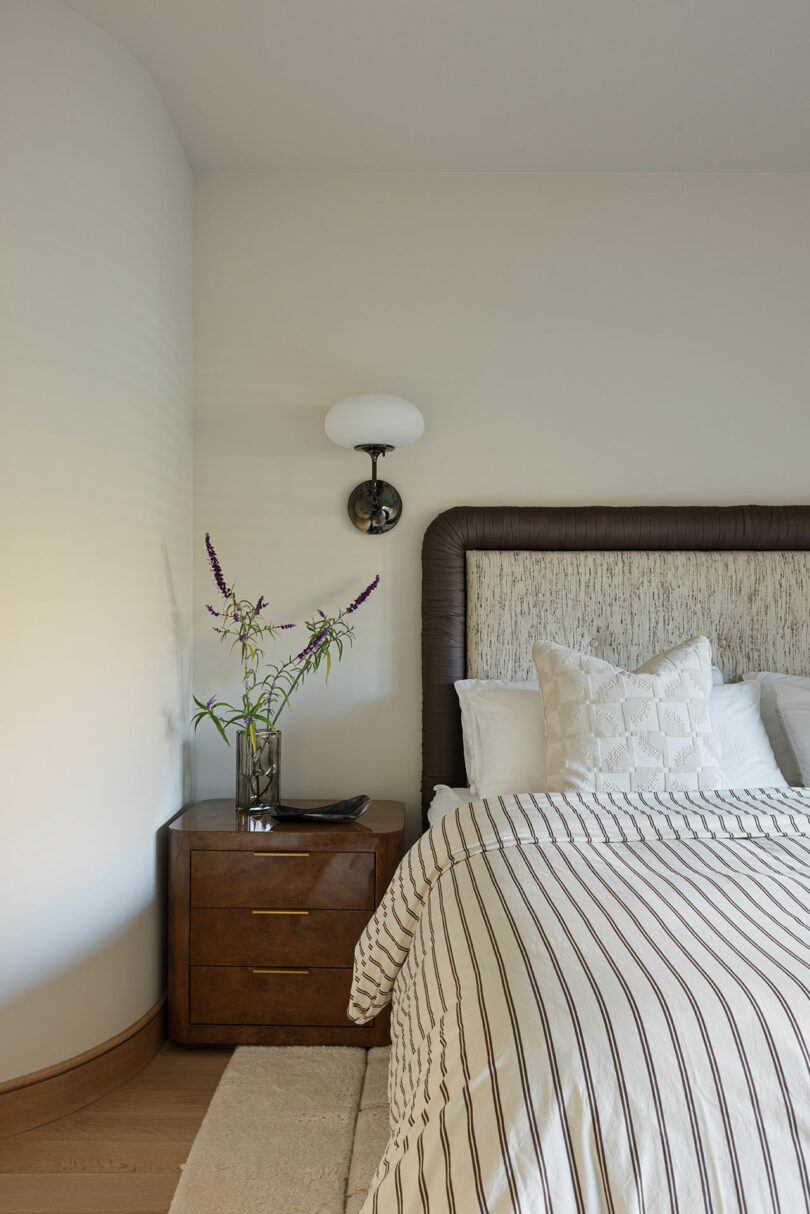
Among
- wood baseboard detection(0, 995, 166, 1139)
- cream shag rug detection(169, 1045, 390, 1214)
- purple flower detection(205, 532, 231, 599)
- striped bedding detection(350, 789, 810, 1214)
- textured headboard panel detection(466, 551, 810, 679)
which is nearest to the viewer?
striped bedding detection(350, 789, 810, 1214)

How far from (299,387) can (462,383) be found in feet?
1.74

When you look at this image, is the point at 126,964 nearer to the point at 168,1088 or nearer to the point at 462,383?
the point at 168,1088

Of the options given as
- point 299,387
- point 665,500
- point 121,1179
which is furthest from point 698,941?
point 299,387

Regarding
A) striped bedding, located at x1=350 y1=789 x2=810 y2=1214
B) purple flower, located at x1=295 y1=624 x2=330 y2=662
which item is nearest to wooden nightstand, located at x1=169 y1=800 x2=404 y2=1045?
purple flower, located at x1=295 y1=624 x2=330 y2=662

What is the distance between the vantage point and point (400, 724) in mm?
2922

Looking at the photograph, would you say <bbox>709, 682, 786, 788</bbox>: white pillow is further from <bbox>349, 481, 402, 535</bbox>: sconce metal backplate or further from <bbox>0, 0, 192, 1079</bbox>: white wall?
<bbox>0, 0, 192, 1079</bbox>: white wall

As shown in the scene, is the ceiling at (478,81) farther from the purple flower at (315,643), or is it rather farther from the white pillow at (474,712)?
the white pillow at (474,712)

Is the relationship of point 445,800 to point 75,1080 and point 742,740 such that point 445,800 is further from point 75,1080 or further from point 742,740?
point 75,1080

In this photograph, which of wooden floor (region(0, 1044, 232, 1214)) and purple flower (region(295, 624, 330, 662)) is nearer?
wooden floor (region(0, 1044, 232, 1214))

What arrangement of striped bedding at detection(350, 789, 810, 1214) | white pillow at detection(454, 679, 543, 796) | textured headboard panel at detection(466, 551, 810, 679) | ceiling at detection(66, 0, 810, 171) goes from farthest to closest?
textured headboard panel at detection(466, 551, 810, 679)
white pillow at detection(454, 679, 543, 796)
ceiling at detection(66, 0, 810, 171)
striped bedding at detection(350, 789, 810, 1214)

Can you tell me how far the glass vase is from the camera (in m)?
2.67

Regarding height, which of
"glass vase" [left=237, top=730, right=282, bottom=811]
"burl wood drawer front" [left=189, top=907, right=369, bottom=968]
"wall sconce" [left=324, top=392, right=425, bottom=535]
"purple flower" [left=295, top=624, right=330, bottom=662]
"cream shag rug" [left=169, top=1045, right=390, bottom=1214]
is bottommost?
"cream shag rug" [left=169, top=1045, right=390, bottom=1214]

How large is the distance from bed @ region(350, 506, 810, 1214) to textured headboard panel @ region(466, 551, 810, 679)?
0.79 m

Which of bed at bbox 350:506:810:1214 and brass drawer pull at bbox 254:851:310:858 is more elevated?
bed at bbox 350:506:810:1214
